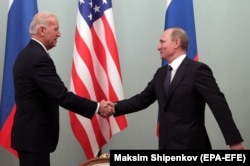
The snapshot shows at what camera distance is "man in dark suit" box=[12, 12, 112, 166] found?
2.07m

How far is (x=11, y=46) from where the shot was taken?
9.02 feet

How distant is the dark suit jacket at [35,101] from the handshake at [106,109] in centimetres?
41

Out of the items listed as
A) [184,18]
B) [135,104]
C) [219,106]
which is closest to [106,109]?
[135,104]

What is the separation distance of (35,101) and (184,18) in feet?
4.54

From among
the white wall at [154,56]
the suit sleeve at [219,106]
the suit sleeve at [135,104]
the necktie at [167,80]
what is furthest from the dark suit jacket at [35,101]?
the white wall at [154,56]

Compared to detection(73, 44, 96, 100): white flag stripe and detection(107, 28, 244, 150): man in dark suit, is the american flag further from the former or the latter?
detection(107, 28, 244, 150): man in dark suit

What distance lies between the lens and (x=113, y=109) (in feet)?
8.45

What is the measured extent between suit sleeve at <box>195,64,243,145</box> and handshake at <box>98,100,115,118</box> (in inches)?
29.8

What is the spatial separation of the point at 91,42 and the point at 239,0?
145 centimetres

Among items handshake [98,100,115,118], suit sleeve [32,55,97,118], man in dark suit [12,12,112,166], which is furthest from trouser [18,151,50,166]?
handshake [98,100,115,118]

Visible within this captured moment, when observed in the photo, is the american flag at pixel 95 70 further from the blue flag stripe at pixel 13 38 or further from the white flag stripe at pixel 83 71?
the blue flag stripe at pixel 13 38

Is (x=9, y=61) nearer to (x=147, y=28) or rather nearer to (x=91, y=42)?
(x=91, y=42)

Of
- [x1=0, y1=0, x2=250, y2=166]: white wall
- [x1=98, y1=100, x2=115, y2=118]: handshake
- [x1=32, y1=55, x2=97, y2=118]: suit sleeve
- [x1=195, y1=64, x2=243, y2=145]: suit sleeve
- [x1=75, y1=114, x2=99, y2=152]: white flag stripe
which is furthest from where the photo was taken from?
[x1=0, y1=0, x2=250, y2=166]: white wall

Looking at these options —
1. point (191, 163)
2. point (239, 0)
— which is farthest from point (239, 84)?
point (191, 163)
